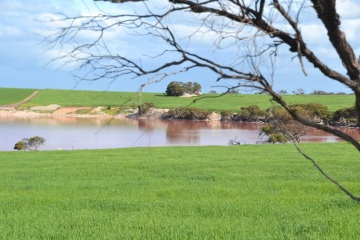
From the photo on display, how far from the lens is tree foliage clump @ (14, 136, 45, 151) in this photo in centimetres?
3169

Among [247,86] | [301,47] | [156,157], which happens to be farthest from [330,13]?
[156,157]

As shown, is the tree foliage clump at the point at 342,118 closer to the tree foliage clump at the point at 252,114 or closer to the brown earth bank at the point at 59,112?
the tree foliage clump at the point at 252,114

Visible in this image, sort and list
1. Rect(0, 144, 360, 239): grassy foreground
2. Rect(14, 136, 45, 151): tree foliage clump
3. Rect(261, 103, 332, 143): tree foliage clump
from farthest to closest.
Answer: Rect(14, 136, 45, 151): tree foliage clump, Rect(0, 144, 360, 239): grassy foreground, Rect(261, 103, 332, 143): tree foliage clump

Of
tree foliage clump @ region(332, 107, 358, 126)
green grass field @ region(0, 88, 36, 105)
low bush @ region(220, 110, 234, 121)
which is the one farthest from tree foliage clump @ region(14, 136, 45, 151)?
green grass field @ region(0, 88, 36, 105)

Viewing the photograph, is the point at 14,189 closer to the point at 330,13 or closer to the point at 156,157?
the point at 156,157

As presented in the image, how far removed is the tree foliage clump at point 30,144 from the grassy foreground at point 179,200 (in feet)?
43.8

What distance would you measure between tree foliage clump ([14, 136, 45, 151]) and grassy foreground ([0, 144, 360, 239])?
13.4m

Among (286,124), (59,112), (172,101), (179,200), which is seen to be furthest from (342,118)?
(286,124)

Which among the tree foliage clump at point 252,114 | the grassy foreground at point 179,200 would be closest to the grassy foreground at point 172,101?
the tree foliage clump at point 252,114

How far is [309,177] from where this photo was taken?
13484 millimetres

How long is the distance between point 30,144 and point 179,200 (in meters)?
24.1

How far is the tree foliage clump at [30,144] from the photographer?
31.7 m

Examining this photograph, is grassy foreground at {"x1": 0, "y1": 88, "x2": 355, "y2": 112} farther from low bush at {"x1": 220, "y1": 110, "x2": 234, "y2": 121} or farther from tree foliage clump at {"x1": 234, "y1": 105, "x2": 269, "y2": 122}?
tree foliage clump at {"x1": 234, "y1": 105, "x2": 269, "y2": 122}

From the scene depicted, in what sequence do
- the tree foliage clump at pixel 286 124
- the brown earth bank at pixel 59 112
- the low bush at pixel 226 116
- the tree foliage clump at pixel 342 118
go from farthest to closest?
the brown earth bank at pixel 59 112, the low bush at pixel 226 116, the tree foliage clump at pixel 342 118, the tree foliage clump at pixel 286 124
